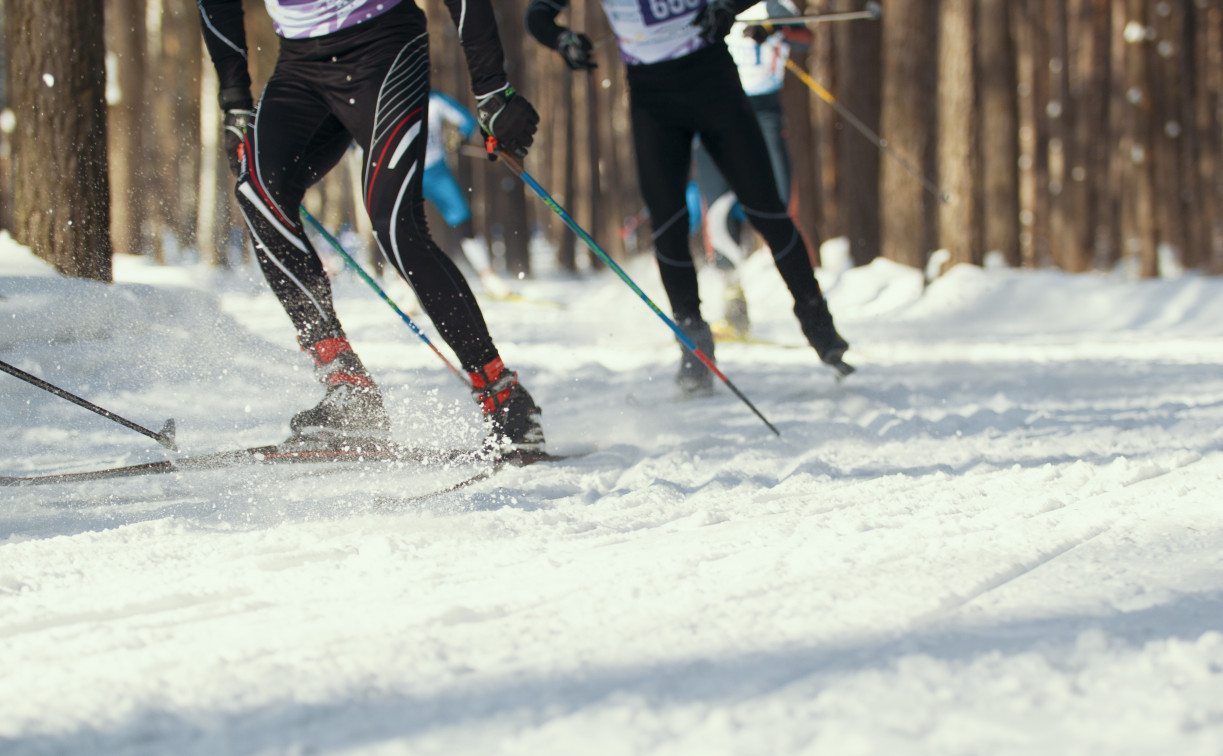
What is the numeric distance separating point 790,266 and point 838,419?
2.64ft

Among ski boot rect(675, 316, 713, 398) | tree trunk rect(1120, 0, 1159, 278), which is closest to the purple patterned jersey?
ski boot rect(675, 316, 713, 398)

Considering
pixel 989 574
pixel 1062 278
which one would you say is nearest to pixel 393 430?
pixel 989 574

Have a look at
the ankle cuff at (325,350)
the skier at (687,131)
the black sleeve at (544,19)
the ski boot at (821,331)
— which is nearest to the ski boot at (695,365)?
the skier at (687,131)

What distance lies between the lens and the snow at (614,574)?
132cm

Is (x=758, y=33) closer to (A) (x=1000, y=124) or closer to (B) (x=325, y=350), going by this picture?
(B) (x=325, y=350)

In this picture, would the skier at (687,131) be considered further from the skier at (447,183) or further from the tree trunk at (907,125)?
the tree trunk at (907,125)

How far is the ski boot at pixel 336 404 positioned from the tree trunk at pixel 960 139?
7625 mm

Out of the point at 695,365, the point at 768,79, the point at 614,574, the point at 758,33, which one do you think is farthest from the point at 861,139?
the point at 614,574

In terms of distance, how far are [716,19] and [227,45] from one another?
1817 millimetres

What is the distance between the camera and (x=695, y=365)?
4.41 meters

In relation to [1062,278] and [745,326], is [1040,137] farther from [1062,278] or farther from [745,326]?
[745,326]

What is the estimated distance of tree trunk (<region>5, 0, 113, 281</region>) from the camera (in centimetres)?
472

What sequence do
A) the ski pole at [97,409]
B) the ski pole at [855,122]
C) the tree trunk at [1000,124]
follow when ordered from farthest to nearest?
the tree trunk at [1000,124]
the ski pole at [855,122]
the ski pole at [97,409]

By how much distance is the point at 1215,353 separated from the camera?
554cm
